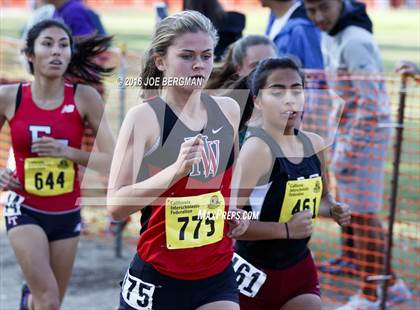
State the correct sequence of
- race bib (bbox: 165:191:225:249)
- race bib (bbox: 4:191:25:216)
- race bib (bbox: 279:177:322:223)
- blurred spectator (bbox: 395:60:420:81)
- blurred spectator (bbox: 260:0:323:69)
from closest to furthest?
race bib (bbox: 165:191:225:249) → race bib (bbox: 279:177:322:223) → race bib (bbox: 4:191:25:216) → blurred spectator (bbox: 395:60:420:81) → blurred spectator (bbox: 260:0:323:69)

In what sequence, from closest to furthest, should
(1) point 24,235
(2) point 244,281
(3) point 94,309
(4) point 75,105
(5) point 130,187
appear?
(5) point 130,187
(2) point 244,281
(1) point 24,235
(4) point 75,105
(3) point 94,309

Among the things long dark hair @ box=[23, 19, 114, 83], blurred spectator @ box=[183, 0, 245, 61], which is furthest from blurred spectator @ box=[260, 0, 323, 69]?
long dark hair @ box=[23, 19, 114, 83]

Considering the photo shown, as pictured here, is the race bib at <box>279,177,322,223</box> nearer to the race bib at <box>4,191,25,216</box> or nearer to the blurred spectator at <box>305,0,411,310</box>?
the race bib at <box>4,191,25,216</box>

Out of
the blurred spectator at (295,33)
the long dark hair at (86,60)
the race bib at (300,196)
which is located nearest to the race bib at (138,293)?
the race bib at (300,196)

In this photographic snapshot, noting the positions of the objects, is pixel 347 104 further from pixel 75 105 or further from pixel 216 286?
pixel 216 286

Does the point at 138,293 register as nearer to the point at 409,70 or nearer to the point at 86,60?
the point at 86,60

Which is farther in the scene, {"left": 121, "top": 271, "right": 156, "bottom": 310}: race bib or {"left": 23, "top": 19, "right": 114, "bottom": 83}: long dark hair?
{"left": 23, "top": 19, "right": 114, "bottom": 83}: long dark hair

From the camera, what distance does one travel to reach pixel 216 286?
374 cm

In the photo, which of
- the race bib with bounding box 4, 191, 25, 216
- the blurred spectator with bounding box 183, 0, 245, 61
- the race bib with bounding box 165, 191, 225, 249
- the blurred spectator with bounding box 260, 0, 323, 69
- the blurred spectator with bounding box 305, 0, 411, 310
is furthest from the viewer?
the blurred spectator with bounding box 183, 0, 245, 61

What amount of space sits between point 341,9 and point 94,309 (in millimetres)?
2815

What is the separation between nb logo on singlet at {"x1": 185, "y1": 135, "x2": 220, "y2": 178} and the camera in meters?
3.66

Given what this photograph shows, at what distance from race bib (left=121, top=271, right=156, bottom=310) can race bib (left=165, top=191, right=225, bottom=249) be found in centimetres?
21

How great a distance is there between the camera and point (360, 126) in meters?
6.40

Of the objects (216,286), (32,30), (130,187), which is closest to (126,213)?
(130,187)
